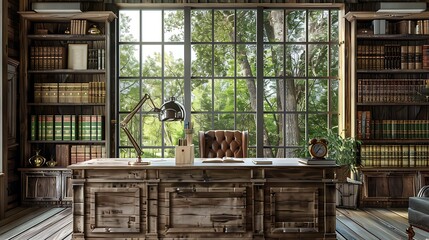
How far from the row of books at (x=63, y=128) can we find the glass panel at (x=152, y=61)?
3.09 ft

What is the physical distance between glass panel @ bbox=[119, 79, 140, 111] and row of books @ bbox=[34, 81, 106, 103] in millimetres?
376

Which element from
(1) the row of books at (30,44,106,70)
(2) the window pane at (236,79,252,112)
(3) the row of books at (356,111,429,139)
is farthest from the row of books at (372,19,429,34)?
(1) the row of books at (30,44,106,70)

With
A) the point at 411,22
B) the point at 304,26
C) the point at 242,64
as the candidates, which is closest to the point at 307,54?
the point at 304,26

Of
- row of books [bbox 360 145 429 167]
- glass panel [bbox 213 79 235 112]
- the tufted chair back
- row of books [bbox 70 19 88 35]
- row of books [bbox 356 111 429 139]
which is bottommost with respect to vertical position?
row of books [bbox 360 145 429 167]

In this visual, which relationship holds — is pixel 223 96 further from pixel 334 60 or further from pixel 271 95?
pixel 334 60

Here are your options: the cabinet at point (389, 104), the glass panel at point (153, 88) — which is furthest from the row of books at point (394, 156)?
the glass panel at point (153, 88)

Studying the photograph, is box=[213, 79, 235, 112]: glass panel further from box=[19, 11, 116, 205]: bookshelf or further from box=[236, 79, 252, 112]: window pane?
box=[19, 11, 116, 205]: bookshelf

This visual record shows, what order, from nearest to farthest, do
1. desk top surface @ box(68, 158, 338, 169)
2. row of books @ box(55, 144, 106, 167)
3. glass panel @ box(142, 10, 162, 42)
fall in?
desk top surface @ box(68, 158, 338, 169)
row of books @ box(55, 144, 106, 167)
glass panel @ box(142, 10, 162, 42)

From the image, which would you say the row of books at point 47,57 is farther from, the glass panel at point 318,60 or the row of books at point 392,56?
the row of books at point 392,56

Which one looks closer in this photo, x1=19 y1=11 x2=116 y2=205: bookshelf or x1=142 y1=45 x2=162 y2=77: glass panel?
x1=19 y1=11 x2=116 y2=205: bookshelf

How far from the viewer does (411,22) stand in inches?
250

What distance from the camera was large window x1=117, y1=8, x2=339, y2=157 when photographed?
6.64 metres

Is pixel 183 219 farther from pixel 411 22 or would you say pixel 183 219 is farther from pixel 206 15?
pixel 411 22

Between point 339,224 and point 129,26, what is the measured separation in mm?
3872
